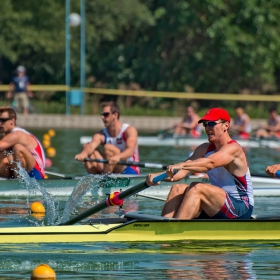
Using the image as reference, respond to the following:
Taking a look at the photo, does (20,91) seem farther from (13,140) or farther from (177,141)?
(13,140)

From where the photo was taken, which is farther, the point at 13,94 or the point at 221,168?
the point at 13,94

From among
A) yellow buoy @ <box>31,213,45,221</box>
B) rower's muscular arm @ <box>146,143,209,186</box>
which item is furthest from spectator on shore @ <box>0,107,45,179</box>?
rower's muscular arm @ <box>146,143,209,186</box>

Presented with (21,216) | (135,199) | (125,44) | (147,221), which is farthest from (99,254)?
(125,44)

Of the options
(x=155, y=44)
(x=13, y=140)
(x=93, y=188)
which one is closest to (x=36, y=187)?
A: (x=13, y=140)

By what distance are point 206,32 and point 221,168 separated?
25114 millimetres

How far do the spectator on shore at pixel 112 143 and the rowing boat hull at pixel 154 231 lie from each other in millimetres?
4492

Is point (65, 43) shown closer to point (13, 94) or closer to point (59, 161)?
point (13, 94)

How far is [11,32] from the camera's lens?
35469 millimetres

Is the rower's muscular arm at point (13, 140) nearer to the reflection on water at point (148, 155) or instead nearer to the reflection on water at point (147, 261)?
the reflection on water at point (148, 155)

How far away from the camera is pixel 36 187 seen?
13055 millimetres

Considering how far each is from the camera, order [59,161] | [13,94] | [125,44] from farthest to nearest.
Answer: [125,44] < [13,94] < [59,161]

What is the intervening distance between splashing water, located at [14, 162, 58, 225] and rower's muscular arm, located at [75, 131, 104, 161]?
0.83 m

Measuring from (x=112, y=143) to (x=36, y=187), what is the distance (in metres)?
1.64

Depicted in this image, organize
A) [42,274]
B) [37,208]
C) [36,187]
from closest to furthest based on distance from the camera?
[42,274]
[37,208]
[36,187]
